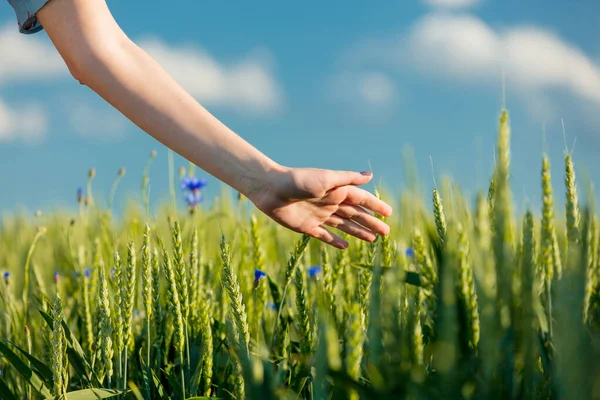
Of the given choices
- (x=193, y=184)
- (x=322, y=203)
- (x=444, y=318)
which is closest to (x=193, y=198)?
(x=193, y=184)

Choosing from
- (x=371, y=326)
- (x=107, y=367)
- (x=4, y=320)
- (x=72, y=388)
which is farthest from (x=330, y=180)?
(x=4, y=320)

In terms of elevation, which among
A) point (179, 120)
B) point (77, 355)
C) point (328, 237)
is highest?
point (179, 120)

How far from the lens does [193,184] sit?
2660mm

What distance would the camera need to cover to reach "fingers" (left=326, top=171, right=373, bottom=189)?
1412mm

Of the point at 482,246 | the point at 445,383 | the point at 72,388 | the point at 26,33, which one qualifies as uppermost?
the point at 26,33

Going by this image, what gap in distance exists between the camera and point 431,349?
2.71ft

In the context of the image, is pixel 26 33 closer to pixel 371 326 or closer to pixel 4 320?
pixel 4 320

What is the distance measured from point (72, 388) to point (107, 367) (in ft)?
1.61

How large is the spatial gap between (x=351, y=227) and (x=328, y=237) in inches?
2.8

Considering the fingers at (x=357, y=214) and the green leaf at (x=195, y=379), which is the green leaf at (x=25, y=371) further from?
the fingers at (x=357, y=214)

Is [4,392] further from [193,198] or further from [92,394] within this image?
[193,198]

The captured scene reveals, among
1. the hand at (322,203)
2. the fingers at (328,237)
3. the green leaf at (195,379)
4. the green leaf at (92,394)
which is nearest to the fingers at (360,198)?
the hand at (322,203)

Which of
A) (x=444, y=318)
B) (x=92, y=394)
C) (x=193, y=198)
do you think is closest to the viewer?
(x=444, y=318)

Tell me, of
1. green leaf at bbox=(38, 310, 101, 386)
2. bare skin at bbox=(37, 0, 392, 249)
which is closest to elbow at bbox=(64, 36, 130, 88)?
bare skin at bbox=(37, 0, 392, 249)
